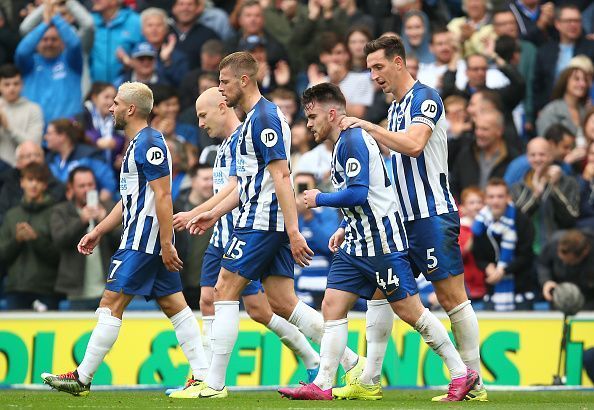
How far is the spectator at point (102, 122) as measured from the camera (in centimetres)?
1702

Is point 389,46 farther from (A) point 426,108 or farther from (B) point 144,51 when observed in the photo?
(B) point 144,51

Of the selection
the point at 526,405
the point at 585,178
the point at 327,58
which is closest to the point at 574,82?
the point at 585,178

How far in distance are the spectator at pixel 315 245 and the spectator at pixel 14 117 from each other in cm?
438

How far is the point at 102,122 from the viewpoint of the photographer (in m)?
17.4

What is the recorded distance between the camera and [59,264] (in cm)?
1504

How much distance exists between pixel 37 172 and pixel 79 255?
1126 mm

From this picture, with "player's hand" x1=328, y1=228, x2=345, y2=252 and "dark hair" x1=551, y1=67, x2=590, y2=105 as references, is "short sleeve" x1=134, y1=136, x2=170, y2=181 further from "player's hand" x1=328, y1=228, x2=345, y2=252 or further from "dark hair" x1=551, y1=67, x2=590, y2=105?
"dark hair" x1=551, y1=67, x2=590, y2=105

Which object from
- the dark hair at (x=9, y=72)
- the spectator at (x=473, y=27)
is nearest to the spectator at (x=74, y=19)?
the dark hair at (x=9, y=72)

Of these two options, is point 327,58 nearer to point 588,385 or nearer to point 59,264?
point 59,264

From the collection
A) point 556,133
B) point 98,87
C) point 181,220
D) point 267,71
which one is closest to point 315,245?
point 556,133

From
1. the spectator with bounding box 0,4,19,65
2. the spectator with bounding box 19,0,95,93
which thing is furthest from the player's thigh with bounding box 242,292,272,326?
the spectator with bounding box 0,4,19,65

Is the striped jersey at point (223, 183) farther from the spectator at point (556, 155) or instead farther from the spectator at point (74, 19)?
the spectator at point (74, 19)

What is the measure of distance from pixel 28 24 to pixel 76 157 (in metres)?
2.85

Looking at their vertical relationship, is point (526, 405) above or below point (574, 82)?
below
